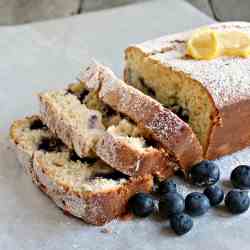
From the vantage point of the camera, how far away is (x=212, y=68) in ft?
9.65

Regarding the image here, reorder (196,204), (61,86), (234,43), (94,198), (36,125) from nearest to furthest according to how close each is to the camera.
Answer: (94,198), (196,204), (36,125), (234,43), (61,86)

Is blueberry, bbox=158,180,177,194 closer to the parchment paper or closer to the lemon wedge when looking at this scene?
the parchment paper

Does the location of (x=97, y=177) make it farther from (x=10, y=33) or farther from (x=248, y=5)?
(x=248, y=5)

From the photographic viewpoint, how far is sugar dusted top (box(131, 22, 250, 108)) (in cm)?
282

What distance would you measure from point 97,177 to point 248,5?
2.86 metres

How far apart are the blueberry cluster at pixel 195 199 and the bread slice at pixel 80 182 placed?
2.8 inches

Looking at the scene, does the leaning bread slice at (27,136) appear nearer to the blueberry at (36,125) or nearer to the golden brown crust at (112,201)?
the blueberry at (36,125)

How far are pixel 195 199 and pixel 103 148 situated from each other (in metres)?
0.44

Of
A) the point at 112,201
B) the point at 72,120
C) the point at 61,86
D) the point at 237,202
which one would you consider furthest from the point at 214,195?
the point at 61,86

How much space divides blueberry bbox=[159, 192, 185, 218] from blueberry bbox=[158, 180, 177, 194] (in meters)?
0.06

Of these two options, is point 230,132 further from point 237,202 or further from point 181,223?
point 181,223

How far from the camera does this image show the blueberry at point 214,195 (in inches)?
107

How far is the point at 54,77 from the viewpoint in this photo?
3.69m

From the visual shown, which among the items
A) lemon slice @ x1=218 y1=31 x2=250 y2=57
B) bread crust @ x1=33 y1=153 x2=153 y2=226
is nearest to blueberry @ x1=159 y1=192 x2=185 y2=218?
bread crust @ x1=33 y1=153 x2=153 y2=226
